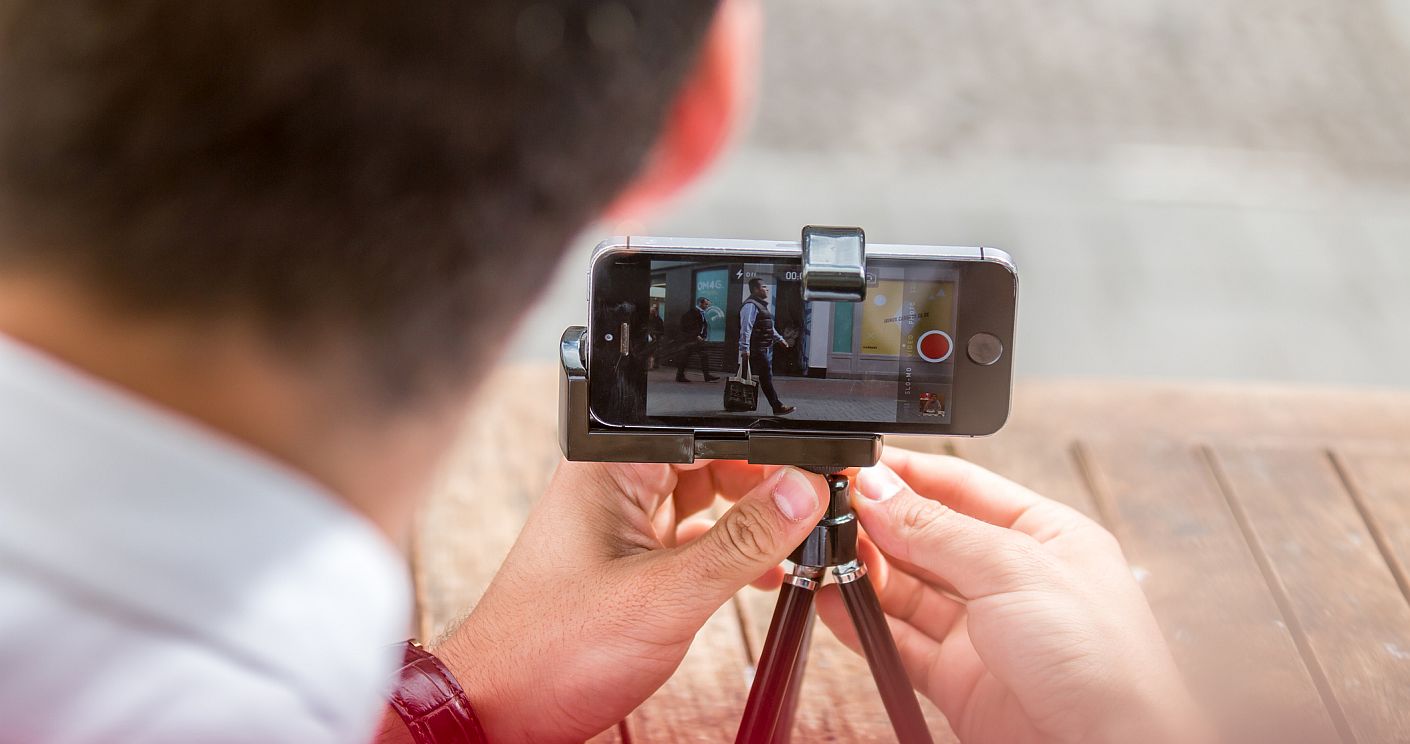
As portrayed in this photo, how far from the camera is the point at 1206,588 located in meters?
0.96

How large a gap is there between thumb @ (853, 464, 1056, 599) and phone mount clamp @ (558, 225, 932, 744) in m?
0.05

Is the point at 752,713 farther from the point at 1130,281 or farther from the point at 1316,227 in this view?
the point at 1316,227

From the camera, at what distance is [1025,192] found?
2686 mm

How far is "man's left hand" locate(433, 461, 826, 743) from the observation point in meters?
0.72

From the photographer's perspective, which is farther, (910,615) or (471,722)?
(910,615)

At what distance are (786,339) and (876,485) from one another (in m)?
0.16

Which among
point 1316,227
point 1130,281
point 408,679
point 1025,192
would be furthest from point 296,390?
point 1316,227

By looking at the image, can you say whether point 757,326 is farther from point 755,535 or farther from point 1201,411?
point 1201,411

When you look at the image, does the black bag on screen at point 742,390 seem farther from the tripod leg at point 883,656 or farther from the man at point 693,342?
the tripod leg at point 883,656

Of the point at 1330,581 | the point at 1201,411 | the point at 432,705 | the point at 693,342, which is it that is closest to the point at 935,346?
the point at 693,342

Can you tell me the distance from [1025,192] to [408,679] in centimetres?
220

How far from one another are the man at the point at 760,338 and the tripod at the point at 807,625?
7 cm

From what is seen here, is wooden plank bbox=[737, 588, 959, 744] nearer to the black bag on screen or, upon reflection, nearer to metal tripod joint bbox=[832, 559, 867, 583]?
metal tripod joint bbox=[832, 559, 867, 583]

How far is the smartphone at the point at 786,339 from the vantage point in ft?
2.31
